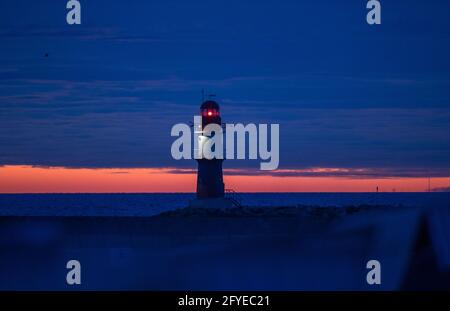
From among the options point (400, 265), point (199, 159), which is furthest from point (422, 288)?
point (199, 159)

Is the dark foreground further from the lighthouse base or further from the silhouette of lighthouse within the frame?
the lighthouse base

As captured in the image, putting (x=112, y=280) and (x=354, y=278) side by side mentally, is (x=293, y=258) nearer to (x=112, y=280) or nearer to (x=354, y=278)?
(x=354, y=278)

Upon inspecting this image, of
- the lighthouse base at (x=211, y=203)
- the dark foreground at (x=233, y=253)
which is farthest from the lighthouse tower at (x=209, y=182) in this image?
the dark foreground at (x=233, y=253)

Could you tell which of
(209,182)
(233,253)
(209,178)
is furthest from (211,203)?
(233,253)

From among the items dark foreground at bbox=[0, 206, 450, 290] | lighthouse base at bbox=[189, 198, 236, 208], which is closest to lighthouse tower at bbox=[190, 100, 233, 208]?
lighthouse base at bbox=[189, 198, 236, 208]

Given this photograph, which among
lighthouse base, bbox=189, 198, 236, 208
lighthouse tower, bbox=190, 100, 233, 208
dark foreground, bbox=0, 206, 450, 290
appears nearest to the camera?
dark foreground, bbox=0, 206, 450, 290

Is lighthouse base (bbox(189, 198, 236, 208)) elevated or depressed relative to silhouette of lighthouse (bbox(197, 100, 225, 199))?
depressed

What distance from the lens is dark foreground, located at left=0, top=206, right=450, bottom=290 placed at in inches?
528

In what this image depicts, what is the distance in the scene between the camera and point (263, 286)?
13703 mm

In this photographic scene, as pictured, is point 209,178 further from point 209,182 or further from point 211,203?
point 211,203

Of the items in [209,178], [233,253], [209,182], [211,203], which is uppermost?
[209,178]

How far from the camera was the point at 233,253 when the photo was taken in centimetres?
1416

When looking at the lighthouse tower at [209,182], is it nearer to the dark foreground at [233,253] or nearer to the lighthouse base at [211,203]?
the lighthouse base at [211,203]

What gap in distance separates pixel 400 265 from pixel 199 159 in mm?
21618
